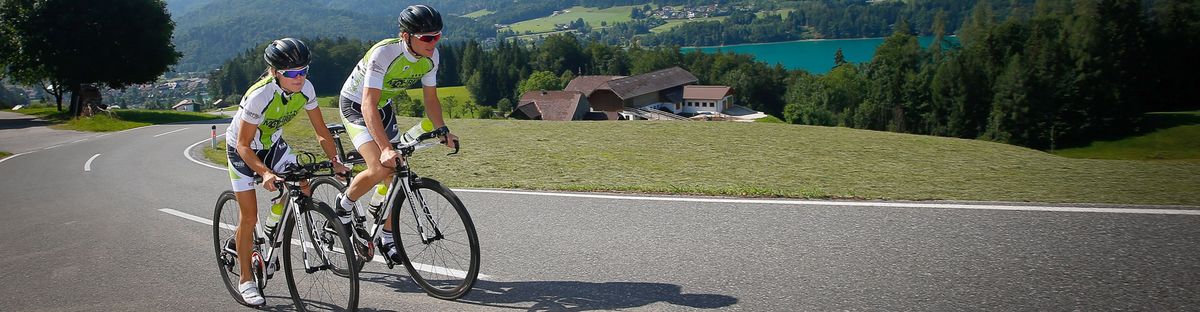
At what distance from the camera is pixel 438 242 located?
5.64m

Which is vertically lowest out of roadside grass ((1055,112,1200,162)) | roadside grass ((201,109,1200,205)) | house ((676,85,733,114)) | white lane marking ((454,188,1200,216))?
roadside grass ((1055,112,1200,162))

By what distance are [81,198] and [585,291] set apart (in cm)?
1062

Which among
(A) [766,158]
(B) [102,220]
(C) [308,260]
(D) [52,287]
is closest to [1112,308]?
(C) [308,260]

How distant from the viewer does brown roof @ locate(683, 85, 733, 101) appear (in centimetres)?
9625

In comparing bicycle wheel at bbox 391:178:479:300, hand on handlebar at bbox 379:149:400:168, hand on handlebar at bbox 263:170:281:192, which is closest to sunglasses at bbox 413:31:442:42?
hand on handlebar at bbox 379:149:400:168

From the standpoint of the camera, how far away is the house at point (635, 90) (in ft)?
278

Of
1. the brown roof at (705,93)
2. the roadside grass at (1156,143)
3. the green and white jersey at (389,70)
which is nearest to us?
the green and white jersey at (389,70)

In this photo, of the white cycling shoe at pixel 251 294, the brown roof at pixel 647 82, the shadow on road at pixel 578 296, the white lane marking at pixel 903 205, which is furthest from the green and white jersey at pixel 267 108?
the brown roof at pixel 647 82

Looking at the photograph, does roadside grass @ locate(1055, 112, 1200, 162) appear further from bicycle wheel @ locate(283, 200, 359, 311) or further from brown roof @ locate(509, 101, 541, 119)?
bicycle wheel @ locate(283, 200, 359, 311)

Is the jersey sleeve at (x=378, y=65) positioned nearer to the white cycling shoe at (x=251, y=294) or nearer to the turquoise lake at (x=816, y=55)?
the white cycling shoe at (x=251, y=294)

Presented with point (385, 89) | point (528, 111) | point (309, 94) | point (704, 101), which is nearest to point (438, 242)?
point (309, 94)

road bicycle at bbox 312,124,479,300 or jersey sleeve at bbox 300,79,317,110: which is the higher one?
jersey sleeve at bbox 300,79,317,110

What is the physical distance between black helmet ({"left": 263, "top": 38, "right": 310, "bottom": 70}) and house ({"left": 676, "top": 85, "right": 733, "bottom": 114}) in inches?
3580

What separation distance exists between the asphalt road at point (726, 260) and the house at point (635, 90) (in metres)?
73.6
